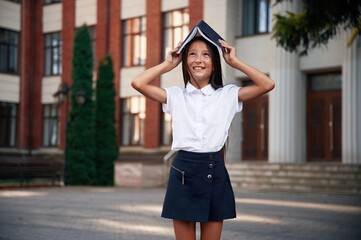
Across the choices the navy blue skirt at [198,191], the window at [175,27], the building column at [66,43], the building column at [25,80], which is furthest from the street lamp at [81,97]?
the navy blue skirt at [198,191]

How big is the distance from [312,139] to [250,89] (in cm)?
1993

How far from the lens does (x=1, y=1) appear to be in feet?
102

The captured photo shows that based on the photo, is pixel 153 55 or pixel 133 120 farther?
pixel 133 120

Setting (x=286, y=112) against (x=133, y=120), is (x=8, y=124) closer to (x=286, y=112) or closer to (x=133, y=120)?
(x=133, y=120)

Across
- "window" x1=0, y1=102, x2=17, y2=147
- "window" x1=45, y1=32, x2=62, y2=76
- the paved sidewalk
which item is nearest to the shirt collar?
the paved sidewalk

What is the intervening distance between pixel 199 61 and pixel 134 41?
25.7 meters

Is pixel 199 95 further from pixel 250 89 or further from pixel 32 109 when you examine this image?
pixel 32 109

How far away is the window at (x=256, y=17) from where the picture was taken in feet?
78.8

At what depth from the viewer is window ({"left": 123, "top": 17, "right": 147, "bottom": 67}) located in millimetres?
28141

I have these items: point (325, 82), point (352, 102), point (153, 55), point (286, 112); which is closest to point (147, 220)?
point (352, 102)

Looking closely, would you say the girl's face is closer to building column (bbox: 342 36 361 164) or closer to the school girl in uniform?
the school girl in uniform

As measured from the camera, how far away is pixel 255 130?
964 inches

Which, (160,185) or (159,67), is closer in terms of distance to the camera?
(159,67)

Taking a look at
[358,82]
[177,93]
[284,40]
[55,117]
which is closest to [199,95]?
[177,93]
